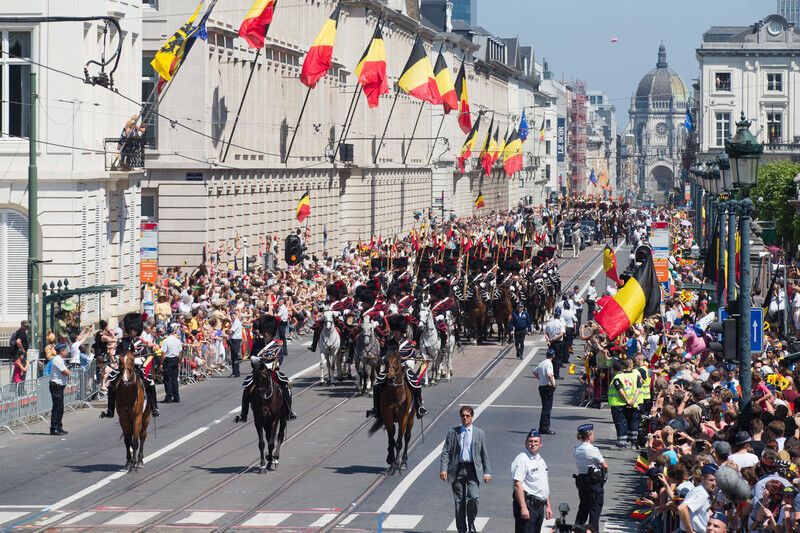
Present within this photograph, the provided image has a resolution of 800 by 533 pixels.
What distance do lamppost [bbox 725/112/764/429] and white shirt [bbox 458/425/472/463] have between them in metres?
3.03

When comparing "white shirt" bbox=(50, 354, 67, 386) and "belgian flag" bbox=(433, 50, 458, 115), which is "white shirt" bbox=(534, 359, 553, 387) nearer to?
"white shirt" bbox=(50, 354, 67, 386)

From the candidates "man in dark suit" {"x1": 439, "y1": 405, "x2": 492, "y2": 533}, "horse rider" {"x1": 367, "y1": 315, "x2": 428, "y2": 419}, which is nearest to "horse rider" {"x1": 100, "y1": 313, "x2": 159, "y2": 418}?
"horse rider" {"x1": 367, "y1": 315, "x2": 428, "y2": 419}

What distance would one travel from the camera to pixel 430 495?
23000mm

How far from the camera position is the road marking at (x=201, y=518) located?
68.0 ft

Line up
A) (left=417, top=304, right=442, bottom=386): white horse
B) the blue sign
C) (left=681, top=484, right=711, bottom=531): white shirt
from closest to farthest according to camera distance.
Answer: (left=681, top=484, right=711, bottom=531): white shirt
the blue sign
(left=417, top=304, right=442, bottom=386): white horse

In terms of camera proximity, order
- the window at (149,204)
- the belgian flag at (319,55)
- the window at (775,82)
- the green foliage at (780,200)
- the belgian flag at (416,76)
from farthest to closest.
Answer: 1. the window at (775,82)
2. the green foliage at (780,200)
3. the belgian flag at (416,76)
4. the belgian flag at (319,55)
5. the window at (149,204)

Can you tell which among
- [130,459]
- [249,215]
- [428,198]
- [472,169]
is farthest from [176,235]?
[472,169]

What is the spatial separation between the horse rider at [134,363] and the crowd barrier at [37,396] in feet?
13.6

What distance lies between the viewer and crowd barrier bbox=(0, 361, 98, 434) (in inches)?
1152

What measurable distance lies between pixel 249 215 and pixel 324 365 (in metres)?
28.0

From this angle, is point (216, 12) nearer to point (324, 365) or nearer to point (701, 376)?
point (324, 365)

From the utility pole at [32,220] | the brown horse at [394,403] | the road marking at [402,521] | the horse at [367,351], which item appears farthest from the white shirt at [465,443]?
the utility pole at [32,220]

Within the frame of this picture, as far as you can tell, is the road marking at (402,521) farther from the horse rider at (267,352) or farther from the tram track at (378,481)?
the horse rider at (267,352)

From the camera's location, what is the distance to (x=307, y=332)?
4953 cm
